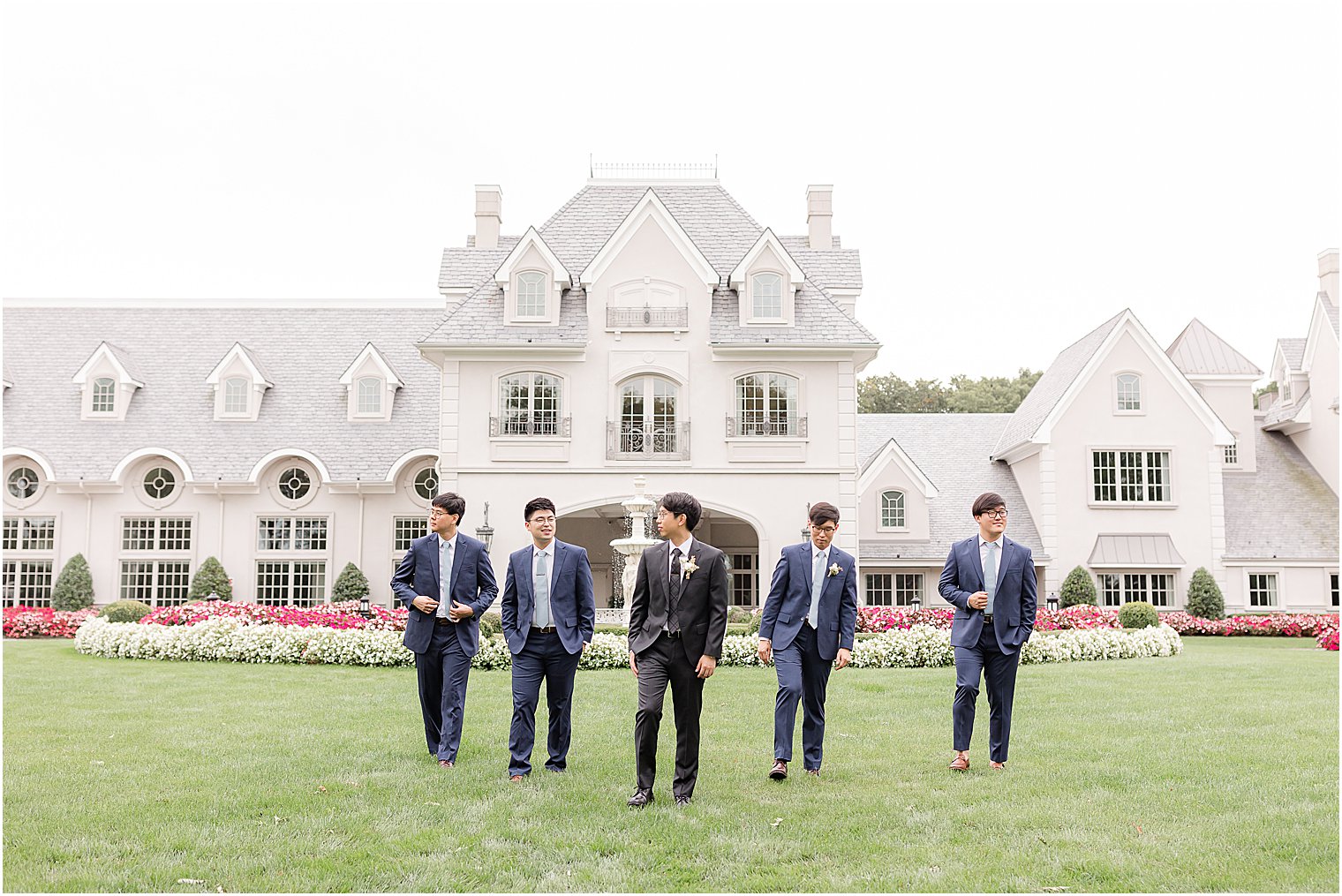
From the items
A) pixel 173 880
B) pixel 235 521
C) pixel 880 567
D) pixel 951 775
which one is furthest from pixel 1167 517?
pixel 173 880

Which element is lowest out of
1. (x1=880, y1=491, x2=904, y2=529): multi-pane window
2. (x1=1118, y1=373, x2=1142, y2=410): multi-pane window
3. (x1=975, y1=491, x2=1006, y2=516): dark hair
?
(x1=975, y1=491, x2=1006, y2=516): dark hair

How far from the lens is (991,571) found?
8.39 metres

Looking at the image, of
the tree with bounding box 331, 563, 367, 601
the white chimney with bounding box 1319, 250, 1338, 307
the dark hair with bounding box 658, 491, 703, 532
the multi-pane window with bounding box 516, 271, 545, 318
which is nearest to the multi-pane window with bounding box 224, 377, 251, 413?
the tree with bounding box 331, 563, 367, 601

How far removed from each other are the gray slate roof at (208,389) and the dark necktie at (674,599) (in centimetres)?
2086

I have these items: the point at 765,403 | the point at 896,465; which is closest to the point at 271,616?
the point at 765,403

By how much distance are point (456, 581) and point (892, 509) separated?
2102 centimetres

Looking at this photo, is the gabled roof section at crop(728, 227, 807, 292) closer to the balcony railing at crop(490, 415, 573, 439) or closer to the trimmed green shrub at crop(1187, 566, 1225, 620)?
the balcony railing at crop(490, 415, 573, 439)

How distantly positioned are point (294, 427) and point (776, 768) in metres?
23.1

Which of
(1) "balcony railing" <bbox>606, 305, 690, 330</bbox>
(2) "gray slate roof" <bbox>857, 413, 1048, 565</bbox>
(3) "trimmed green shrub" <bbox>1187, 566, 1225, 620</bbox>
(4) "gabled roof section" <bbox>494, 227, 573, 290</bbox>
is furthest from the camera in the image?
(2) "gray slate roof" <bbox>857, 413, 1048, 565</bbox>

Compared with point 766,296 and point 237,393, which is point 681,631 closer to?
point 766,296

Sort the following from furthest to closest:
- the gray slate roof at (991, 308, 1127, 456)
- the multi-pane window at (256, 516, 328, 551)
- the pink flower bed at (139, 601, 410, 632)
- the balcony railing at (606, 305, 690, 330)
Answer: the gray slate roof at (991, 308, 1127, 456) < the multi-pane window at (256, 516, 328, 551) < the balcony railing at (606, 305, 690, 330) < the pink flower bed at (139, 601, 410, 632)

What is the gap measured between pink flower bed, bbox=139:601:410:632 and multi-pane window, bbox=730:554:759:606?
9.08 metres

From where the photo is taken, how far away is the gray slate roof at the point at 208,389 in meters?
27.4

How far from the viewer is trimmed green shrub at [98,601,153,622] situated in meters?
21.2
